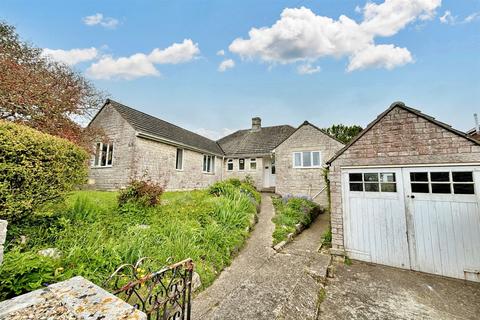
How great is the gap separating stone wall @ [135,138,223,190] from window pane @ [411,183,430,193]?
10410 mm

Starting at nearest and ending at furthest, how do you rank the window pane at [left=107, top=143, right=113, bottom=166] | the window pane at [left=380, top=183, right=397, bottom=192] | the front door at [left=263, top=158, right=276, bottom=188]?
the window pane at [left=380, top=183, right=397, bottom=192] < the window pane at [left=107, top=143, right=113, bottom=166] < the front door at [left=263, top=158, right=276, bottom=188]

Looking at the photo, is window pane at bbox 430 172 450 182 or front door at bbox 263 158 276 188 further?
front door at bbox 263 158 276 188

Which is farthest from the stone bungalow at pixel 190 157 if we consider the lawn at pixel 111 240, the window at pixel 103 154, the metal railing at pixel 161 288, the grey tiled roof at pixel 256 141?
the metal railing at pixel 161 288

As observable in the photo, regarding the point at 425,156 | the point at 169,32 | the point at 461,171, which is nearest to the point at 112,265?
the point at 425,156

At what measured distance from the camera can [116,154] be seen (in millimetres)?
11922

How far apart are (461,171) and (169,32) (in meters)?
12.5

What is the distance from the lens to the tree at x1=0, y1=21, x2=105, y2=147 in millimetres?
7184

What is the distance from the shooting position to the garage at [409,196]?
184 inches

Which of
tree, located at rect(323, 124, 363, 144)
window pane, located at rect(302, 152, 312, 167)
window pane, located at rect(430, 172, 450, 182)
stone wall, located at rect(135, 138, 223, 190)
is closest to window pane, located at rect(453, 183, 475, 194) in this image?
window pane, located at rect(430, 172, 450, 182)

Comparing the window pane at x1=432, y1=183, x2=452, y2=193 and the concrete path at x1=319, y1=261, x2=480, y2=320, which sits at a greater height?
the window pane at x1=432, y1=183, x2=452, y2=193

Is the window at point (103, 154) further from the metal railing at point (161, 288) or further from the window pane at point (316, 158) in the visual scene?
the window pane at point (316, 158)

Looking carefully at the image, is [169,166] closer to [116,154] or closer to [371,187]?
[116,154]

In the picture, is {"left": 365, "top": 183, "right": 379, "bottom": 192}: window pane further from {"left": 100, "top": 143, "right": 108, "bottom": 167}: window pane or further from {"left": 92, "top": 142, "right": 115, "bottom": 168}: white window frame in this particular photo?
{"left": 100, "top": 143, "right": 108, "bottom": 167}: window pane

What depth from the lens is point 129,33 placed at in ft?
32.5
